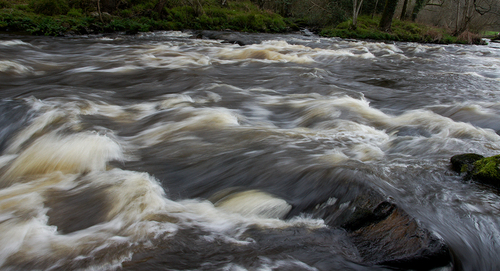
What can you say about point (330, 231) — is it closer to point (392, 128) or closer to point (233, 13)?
point (392, 128)

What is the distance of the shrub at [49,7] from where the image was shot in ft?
48.0

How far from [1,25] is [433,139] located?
546 inches

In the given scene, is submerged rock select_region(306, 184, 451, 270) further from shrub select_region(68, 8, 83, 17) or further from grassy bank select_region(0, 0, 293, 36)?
shrub select_region(68, 8, 83, 17)

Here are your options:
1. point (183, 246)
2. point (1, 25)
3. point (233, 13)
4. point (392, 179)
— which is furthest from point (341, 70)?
point (233, 13)

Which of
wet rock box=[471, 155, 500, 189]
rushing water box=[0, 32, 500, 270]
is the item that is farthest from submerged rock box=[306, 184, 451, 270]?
wet rock box=[471, 155, 500, 189]

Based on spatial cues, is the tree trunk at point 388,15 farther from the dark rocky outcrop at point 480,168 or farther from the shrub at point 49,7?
the dark rocky outcrop at point 480,168

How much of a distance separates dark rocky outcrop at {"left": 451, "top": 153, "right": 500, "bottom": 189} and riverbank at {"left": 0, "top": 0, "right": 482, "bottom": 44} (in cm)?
1329

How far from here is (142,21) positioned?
15.9 meters

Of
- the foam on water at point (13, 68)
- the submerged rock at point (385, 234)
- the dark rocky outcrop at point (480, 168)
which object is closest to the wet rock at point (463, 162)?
the dark rocky outcrop at point (480, 168)

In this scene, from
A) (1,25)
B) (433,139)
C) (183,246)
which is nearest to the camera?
(183,246)

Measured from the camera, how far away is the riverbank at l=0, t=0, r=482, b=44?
12.6 meters

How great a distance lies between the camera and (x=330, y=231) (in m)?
2.26

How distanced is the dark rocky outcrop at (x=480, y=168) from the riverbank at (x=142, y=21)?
43.6 ft

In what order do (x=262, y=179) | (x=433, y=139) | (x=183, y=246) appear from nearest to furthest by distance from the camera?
(x=183, y=246), (x=262, y=179), (x=433, y=139)
